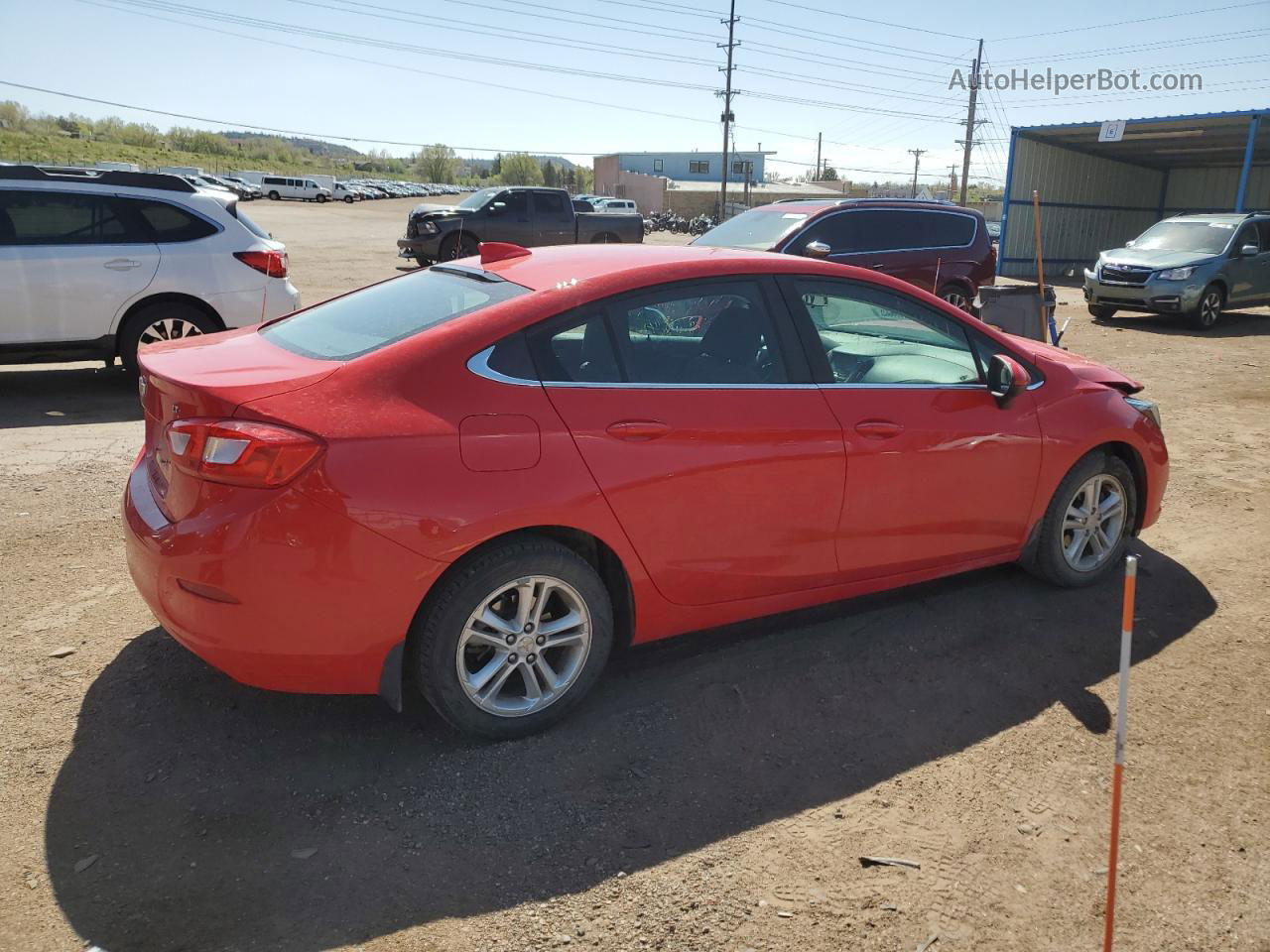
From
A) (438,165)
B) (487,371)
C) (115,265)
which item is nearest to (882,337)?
(487,371)

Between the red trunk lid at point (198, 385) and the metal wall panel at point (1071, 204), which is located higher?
the metal wall panel at point (1071, 204)

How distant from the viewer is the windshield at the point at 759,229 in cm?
1060

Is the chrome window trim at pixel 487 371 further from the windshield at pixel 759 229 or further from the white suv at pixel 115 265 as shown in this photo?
the windshield at pixel 759 229

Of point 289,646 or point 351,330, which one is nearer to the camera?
point 289,646

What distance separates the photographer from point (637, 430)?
3.26 metres

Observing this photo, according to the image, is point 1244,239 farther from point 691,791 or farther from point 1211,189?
point 1211,189

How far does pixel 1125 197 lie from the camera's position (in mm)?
32000

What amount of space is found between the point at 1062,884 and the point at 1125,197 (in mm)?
34369

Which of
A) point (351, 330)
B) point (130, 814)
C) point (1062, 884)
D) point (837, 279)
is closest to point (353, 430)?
point (351, 330)

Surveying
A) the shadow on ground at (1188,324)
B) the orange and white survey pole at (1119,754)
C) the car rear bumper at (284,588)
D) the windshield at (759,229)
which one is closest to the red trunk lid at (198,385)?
the car rear bumper at (284,588)

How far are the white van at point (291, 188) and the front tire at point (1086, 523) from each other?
7363cm

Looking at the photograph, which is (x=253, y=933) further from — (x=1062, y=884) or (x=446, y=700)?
(x=1062, y=884)

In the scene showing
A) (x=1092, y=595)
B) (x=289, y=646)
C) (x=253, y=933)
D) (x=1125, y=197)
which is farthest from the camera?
(x=1125, y=197)

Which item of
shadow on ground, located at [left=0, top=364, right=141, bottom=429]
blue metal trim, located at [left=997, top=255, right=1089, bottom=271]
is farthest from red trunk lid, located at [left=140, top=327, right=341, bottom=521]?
blue metal trim, located at [left=997, top=255, right=1089, bottom=271]
